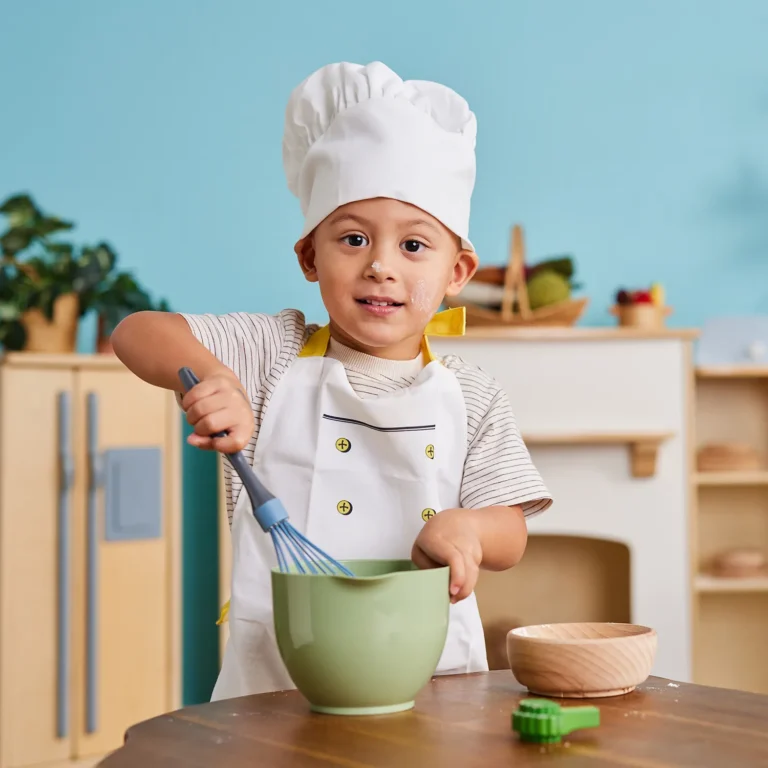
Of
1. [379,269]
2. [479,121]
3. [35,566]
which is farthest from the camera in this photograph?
[479,121]

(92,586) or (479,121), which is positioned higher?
(479,121)

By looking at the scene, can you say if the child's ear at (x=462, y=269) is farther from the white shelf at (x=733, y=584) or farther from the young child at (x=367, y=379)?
the white shelf at (x=733, y=584)

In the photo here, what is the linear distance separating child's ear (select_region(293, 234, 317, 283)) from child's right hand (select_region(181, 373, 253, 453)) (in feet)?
0.96

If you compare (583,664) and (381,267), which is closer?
(583,664)

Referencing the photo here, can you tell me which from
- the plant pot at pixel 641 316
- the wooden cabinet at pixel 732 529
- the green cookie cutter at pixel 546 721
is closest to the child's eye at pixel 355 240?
the green cookie cutter at pixel 546 721

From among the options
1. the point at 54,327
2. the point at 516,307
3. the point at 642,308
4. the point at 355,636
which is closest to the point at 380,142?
the point at 355,636

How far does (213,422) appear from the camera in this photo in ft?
2.49

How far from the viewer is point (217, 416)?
764 mm

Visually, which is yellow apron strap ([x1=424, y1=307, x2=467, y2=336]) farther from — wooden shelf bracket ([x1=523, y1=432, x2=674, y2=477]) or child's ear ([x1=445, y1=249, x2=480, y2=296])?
wooden shelf bracket ([x1=523, y1=432, x2=674, y2=477])

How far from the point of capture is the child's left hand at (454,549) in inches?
31.7

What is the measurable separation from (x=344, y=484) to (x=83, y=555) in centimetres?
171

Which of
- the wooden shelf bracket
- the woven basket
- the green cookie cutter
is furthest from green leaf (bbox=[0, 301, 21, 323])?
the green cookie cutter

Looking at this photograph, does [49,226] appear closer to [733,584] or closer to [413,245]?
[413,245]

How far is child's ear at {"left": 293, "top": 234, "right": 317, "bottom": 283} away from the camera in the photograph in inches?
41.7
